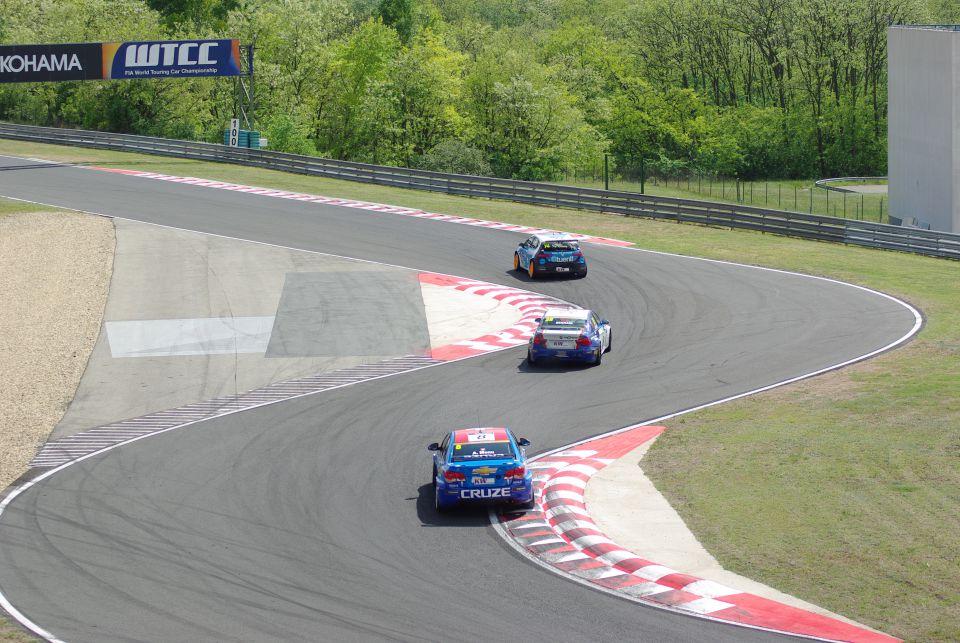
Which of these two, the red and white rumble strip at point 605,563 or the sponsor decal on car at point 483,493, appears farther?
the sponsor decal on car at point 483,493


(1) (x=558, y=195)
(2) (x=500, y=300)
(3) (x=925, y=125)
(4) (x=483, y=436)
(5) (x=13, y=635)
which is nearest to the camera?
(5) (x=13, y=635)

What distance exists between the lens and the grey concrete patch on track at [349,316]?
30.6 metres

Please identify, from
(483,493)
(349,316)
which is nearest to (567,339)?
(349,316)

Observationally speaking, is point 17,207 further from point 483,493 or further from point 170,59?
point 483,493

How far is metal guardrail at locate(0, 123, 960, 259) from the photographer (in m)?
42.8

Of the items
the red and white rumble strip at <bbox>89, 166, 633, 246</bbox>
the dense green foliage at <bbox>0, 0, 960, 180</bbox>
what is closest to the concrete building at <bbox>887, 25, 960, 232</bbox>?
the red and white rumble strip at <bbox>89, 166, 633, 246</bbox>

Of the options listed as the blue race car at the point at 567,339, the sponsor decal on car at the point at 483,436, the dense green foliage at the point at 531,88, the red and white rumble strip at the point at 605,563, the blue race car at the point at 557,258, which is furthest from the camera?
the dense green foliage at the point at 531,88

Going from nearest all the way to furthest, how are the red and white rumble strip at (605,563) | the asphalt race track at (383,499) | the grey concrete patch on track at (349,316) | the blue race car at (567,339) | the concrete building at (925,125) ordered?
the red and white rumble strip at (605,563) < the asphalt race track at (383,499) < the blue race car at (567,339) < the grey concrete patch on track at (349,316) < the concrete building at (925,125)

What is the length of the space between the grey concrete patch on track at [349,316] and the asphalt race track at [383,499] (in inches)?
126

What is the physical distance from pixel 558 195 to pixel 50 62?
31.4m

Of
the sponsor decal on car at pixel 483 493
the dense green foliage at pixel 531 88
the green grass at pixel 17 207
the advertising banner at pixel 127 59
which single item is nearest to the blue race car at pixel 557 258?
the sponsor decal on car at pixel 483 493

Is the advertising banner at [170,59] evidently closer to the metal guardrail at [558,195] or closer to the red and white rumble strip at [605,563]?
the metal guardrail at [558,195]

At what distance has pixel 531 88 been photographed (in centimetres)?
8012

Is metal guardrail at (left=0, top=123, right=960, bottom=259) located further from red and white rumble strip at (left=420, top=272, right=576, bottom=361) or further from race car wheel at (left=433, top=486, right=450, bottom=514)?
race car wheel at (left=433, top=486, right=450, bottom=514)
